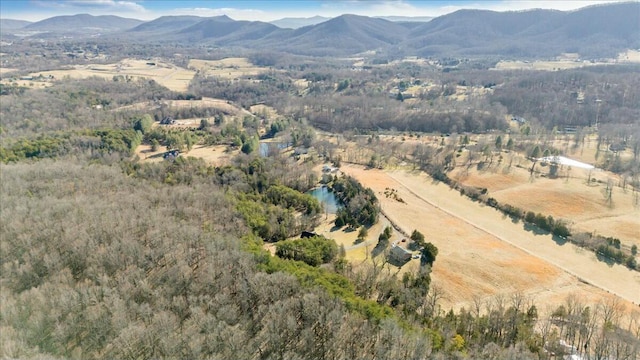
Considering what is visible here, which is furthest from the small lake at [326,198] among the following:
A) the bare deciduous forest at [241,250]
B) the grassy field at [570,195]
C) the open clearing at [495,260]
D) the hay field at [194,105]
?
the hay field at [194,105]

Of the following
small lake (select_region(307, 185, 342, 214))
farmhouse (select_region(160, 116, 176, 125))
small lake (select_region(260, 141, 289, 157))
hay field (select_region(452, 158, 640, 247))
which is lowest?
small lake (select_region(307, 185, 342, 214))

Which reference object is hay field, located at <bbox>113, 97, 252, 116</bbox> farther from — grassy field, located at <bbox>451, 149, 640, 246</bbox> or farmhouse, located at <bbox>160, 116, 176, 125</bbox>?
grassy field, located at <bbox>451, 149, 640, 246</bbox>

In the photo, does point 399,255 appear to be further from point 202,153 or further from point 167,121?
point 167,121

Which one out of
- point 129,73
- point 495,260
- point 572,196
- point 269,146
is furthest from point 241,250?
point 129,73

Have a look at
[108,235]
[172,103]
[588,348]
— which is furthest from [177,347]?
[172,103]

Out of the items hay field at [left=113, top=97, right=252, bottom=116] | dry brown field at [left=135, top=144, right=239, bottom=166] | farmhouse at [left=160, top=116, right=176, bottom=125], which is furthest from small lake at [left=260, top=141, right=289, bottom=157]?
hay field at [left=113, top=97, right=252, bottom=116]

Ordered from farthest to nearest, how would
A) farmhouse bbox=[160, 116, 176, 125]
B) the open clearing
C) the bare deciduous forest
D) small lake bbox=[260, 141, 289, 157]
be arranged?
farmhouse bbox=[160, 116, 176, 125] < small lake bbox=[260, 141, 289, 157] < the open clearing < the bare deciduous forest
